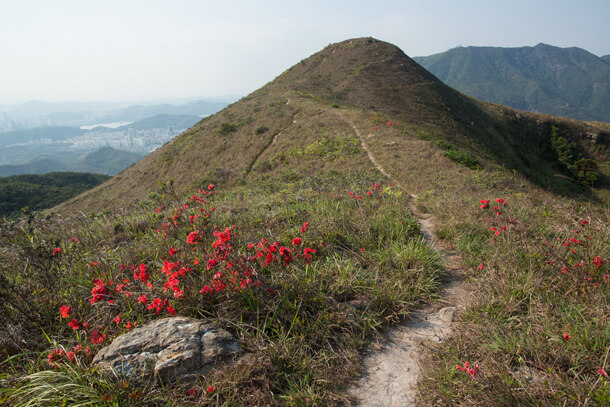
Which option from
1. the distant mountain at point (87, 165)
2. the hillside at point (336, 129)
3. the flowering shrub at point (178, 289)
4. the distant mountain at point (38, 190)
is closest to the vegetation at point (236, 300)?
the flowering shrub at point (178, 289)

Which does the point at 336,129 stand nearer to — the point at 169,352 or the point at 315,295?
the point at 315,295

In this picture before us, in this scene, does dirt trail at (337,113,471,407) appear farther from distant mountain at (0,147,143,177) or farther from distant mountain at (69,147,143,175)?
distant mountain at (69,147,143,175)

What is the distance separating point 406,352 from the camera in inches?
105

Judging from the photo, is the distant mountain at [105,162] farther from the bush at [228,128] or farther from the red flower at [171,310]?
the red flower at [171,310]

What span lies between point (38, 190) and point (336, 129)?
2420 inches

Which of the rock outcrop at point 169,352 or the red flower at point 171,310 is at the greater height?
the red flower at point 171,310

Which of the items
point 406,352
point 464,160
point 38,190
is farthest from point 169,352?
point 38,190

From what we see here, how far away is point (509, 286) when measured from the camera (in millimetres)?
2982

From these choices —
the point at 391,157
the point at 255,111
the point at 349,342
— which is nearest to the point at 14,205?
the point at 255,111

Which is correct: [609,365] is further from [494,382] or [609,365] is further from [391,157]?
[391,157]

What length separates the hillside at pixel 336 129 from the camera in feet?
68.9

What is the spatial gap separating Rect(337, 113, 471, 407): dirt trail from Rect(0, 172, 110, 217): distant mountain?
5111 centimetres

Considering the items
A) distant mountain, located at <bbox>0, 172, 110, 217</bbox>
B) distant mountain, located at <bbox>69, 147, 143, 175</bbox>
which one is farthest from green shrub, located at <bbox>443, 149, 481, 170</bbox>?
distant mountain, located at <bbox>69, 147, 143, 175</bbox>

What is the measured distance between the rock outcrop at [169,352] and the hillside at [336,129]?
36.4ft
